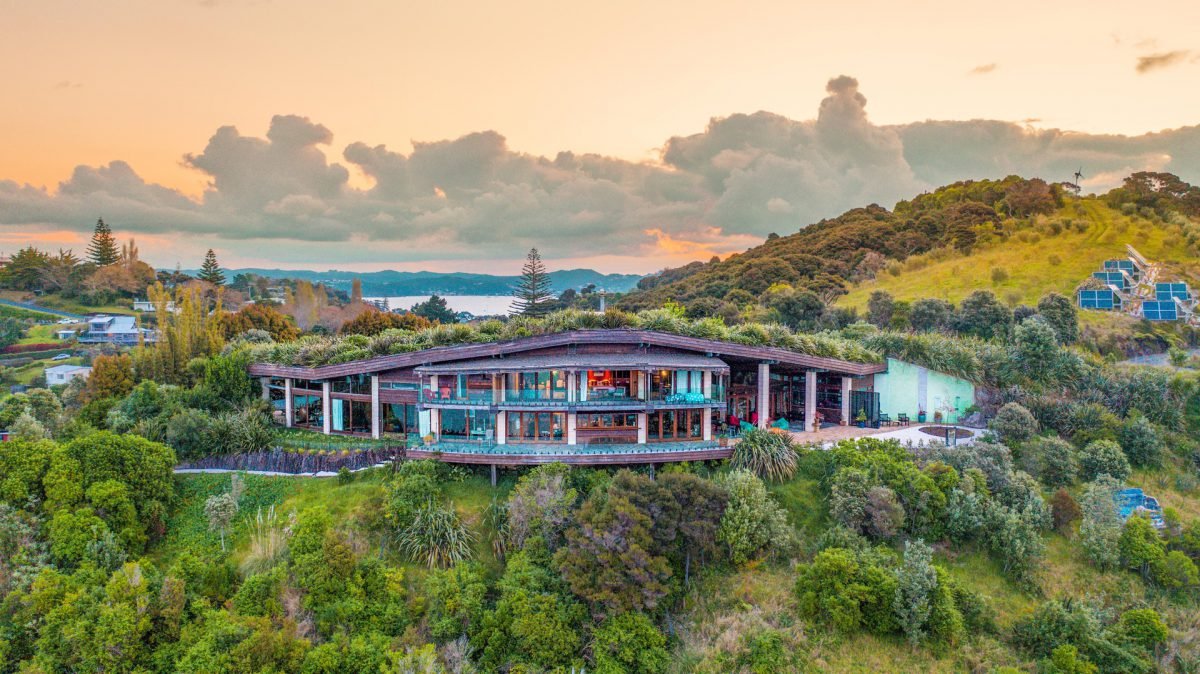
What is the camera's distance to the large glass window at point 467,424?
2453 centimetres

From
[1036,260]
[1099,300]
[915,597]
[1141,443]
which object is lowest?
[915,597]

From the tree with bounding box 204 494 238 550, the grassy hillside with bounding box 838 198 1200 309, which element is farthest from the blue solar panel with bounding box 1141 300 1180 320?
the tree with bounding box 204 494 238 550

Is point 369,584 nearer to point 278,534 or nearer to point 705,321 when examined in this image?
point 278,534

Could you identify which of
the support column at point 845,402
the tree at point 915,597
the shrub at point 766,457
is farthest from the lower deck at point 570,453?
the support column at point 845,402

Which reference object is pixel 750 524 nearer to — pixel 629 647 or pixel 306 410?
pixel 629 647

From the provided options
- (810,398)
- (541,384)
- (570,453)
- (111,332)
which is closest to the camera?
(570,453)

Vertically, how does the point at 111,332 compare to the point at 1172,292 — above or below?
below

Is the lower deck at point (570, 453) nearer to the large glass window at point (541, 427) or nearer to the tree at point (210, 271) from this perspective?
the large glass window at point (541, 427)

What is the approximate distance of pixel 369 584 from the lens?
17.8 metres

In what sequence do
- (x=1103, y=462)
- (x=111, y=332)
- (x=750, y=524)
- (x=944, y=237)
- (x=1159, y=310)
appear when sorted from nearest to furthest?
(x=750, y=524)
(x=1103, y=462)
(x=1159, y=310)
(x=111, y=332)
(x=944, y=237)

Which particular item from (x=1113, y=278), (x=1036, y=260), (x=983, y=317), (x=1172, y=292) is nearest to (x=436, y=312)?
(x=983, y=317)

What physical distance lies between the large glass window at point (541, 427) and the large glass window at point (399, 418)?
6.26 m

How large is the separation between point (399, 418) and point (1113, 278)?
48847 millimetres

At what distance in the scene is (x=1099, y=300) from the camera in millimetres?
40562
